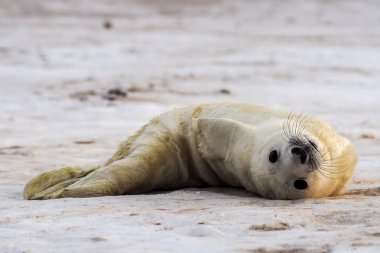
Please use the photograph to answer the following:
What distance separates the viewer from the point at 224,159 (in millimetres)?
5621

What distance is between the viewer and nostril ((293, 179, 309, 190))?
Answer: 499 cm

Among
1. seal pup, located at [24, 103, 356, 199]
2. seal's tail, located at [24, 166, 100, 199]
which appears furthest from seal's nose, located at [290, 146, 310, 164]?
seal's tail, located at [24, 166, 100, 199]

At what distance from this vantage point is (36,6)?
1681cm

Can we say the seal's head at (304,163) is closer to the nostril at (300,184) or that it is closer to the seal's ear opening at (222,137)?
the nostril at (300,184)

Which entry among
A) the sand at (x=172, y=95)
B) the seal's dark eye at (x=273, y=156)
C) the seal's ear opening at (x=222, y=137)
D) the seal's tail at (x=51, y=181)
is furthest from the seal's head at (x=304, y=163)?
the seal's tail at (x=51, y=181)

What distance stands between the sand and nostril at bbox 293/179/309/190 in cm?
12

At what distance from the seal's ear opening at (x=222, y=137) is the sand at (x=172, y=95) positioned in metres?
0.22

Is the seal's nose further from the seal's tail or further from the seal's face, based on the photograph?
the seal's tail

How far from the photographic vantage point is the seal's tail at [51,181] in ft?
18.0

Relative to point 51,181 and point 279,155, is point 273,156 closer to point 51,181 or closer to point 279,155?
point 279,155

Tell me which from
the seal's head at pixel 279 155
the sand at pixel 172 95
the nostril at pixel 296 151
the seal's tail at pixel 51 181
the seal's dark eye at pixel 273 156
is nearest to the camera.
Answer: the sand at pixel 172 95

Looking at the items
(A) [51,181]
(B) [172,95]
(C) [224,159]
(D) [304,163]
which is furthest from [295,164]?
(B) [172,95]

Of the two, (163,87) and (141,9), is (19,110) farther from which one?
(141,9)

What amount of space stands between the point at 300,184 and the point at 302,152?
0.22m
